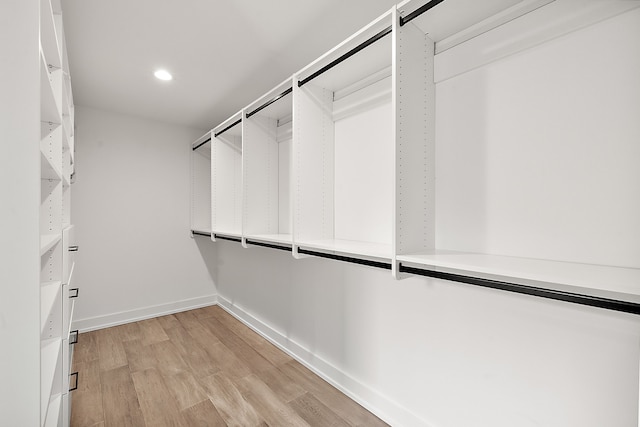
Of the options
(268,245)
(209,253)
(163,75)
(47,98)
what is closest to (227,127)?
(163,75)

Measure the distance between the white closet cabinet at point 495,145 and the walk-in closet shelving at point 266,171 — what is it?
0.75 metres

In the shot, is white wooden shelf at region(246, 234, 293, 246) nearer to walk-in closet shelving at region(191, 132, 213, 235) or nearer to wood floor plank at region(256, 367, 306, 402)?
wood floor plank at region(256, 367, 306, 402)

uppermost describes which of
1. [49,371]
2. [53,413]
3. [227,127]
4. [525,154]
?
[227,127]

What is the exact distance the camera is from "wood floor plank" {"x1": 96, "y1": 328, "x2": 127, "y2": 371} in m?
2.60

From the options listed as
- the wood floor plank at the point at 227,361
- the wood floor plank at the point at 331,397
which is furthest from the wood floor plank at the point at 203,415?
the wood floor plank at the point at 331,397

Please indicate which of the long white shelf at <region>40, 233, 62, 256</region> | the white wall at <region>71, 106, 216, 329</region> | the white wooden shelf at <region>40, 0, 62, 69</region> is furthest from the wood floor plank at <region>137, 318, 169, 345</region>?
the white wooden shelf at <region>40, 0, 62, 69</region>

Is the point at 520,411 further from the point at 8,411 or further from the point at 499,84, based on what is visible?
the point at 8,411

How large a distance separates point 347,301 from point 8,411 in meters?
1.72

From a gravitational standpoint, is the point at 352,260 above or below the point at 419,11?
below

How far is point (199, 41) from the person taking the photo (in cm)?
193

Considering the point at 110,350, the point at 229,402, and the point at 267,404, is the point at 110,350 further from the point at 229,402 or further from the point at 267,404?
the point at 267,404

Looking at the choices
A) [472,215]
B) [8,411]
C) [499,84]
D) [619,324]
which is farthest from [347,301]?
[8,411]

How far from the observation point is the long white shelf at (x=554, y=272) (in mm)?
828

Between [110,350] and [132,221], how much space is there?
1.42 m
